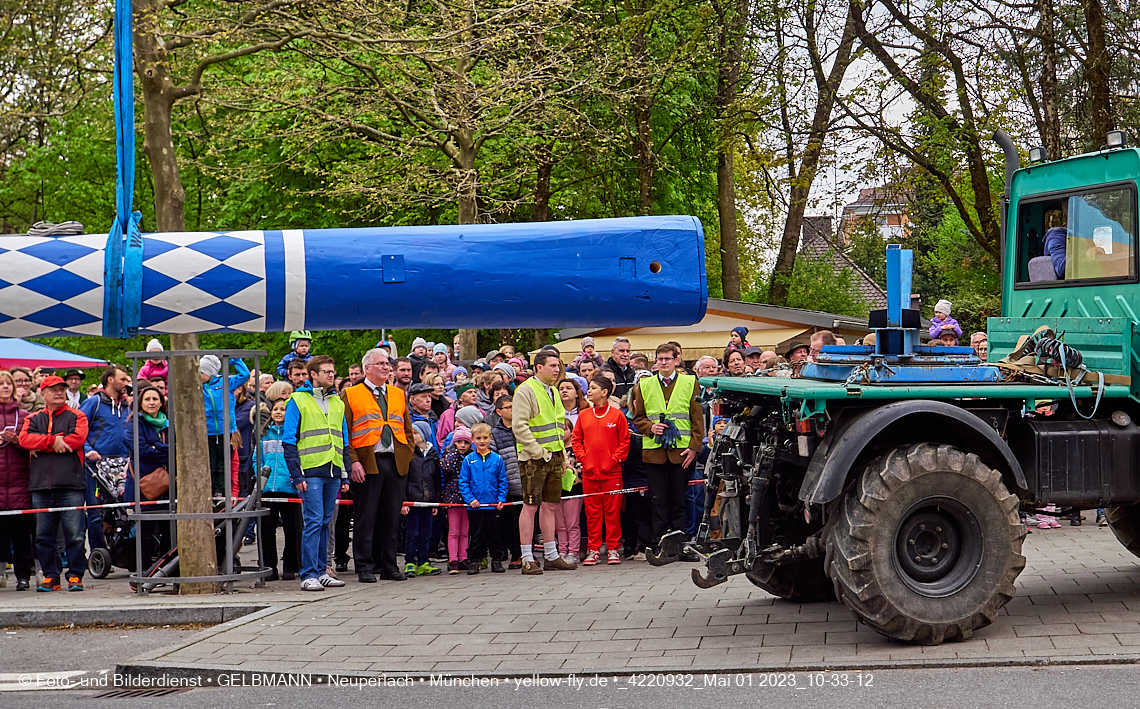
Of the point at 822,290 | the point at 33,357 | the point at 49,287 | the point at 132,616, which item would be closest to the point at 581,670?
the point at 49,287

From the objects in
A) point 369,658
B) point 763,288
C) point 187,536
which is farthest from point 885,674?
point 763,288

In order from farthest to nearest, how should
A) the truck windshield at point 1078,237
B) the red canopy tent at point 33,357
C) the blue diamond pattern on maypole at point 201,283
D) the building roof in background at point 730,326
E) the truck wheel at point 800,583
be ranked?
the building roof in background at point 730,326 → the red canopy tent at point 33,357 → the truck wheel at point 800,583 → the truck windshield at point 1078,237 → the blue diamond pattern on maypole at point 201,283

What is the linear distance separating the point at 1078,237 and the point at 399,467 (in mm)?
5895

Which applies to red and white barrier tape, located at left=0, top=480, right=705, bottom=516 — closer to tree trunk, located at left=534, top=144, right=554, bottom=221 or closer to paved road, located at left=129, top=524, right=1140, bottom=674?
paved road, located at left=129, top=524, right=1140, bottom=674

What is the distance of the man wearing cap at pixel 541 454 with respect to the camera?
36.9ft

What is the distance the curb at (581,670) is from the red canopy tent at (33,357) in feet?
49.5

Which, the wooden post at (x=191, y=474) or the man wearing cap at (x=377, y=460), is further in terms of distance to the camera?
the man wearing cap at (x=377, y=460)

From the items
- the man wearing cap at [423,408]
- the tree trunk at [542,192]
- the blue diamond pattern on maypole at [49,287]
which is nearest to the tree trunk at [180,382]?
the man wearing cap at [423,408]

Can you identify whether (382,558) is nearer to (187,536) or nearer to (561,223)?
(187,536)

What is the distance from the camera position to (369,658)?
745 cm

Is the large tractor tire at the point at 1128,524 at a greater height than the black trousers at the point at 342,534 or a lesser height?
greater

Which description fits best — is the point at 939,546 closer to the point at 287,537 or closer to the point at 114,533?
the point at 287,537

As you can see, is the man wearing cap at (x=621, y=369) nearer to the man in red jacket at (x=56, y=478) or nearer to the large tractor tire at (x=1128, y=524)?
the man in red jacket at (x=56, y=478)

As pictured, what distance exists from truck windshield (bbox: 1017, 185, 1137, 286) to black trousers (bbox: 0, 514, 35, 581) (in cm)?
882
